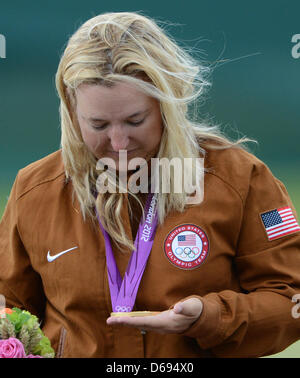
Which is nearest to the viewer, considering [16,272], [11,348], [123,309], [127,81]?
[11,348]

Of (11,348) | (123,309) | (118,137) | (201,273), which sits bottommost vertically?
(11,348)

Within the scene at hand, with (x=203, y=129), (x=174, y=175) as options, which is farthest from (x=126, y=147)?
(x=203, y=129)

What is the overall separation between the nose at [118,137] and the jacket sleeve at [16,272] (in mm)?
454

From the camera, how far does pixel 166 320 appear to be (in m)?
2.10

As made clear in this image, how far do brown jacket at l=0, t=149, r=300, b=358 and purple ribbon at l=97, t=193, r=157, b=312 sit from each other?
24mm

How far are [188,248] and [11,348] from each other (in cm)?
60

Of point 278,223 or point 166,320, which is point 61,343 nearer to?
point 166,320

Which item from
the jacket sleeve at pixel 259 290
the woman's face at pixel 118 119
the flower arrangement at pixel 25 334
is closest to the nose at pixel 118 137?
the woman's face at pixel 118 119

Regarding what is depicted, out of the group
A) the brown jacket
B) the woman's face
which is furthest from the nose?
the brown jacket

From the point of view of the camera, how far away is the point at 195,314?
2.13m

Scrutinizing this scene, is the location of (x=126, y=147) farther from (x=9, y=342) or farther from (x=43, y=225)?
(x=9, y=342)

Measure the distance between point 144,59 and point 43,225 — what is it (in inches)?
24.7

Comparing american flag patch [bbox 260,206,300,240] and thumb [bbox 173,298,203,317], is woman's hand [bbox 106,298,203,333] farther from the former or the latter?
american flag patch [bbox 260,206,300,240]

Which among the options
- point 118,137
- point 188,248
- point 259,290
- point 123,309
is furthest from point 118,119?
point 259,290
